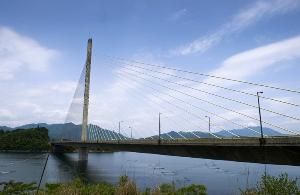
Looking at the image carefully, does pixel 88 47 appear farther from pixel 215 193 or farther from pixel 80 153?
pixel 215 193

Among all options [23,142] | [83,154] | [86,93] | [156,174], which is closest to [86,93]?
[86,93]

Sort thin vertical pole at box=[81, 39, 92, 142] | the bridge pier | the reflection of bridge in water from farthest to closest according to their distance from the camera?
the bridge pier
thin vertical pole at box=[81, 39, 92, 142]
the reflection of bridge in water

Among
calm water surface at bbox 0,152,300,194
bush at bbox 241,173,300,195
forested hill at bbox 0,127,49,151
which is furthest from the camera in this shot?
forested hill at bbox 0,127,49,151

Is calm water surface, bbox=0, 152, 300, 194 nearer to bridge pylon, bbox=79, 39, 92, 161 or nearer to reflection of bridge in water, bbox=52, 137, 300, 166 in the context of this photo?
reflection of bridge in water, bbox=52, 137, 300, 166

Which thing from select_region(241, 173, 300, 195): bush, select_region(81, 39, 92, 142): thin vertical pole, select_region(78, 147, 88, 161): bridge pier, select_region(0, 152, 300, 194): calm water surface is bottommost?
select_region(0, 152, 300, 194): calm water surface

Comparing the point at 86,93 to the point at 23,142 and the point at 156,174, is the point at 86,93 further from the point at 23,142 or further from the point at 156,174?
the point at 23,142

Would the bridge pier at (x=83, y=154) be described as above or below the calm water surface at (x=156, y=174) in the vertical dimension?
above

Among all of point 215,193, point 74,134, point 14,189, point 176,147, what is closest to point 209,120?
point 215,193

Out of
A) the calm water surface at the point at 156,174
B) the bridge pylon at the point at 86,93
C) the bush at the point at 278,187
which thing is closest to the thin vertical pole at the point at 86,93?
the bridge pylon at the point at 86,93

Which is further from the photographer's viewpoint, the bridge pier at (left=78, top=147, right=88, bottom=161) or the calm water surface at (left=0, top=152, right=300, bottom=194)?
the bridge pier at (left=78, top=147, right=88, bottom=161)

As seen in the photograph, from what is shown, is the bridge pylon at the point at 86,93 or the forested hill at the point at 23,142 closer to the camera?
the bridge pylon at the point at 86,93

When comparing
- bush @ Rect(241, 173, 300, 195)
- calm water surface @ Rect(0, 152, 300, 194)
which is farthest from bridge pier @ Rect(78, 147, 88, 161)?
bush @ Rect(241, 173, 300, 195)

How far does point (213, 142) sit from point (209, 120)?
1979cm

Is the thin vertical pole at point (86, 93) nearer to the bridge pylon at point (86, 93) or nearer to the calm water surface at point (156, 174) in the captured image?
the bridge pylon at point (86, 93)
